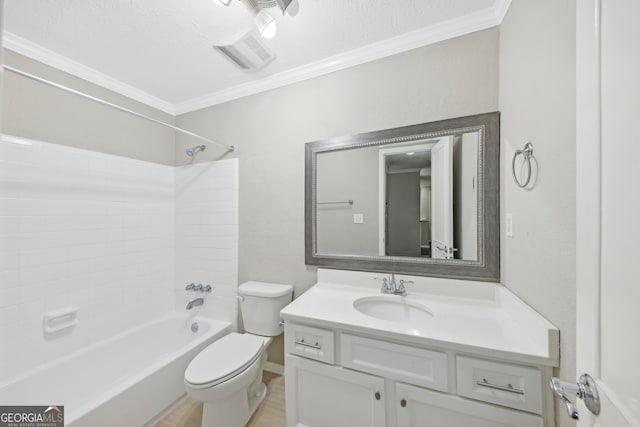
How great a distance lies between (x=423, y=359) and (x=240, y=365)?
1009mm

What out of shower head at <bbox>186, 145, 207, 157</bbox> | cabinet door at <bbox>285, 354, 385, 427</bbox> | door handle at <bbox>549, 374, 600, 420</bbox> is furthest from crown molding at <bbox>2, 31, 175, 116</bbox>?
door handle at <bbox>549, 374, 600, 420</bbox>

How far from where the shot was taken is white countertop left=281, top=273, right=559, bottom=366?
93 cm

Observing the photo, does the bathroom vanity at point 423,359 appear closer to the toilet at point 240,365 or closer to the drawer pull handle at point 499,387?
the drawer pull handle at point 499,387

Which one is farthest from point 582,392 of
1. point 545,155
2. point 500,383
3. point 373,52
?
point 373,52

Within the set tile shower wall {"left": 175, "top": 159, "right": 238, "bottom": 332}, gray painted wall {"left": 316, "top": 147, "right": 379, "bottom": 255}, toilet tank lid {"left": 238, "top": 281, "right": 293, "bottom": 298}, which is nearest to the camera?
gray painted wall {"left": 316, "top": 147, "right": 379, "bottom": 255}

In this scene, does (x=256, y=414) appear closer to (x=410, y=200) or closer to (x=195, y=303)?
(x=195, y=303)

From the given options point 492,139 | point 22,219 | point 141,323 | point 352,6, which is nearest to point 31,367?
point 141,323

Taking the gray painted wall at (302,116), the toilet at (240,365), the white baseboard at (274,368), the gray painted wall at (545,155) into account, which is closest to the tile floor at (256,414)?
the toilet at (240,365)

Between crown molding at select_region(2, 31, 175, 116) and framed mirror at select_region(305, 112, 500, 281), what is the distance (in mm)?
1566

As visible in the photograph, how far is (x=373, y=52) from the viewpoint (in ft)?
5.35

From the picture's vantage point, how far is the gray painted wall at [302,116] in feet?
4.71

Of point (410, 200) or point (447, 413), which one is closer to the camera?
point (447, 413)

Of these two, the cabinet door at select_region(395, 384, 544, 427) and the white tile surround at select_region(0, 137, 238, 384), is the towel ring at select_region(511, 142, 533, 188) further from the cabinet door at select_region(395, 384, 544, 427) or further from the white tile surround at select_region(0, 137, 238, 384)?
the white tile surround at select_region(0, 137, 238, 384)

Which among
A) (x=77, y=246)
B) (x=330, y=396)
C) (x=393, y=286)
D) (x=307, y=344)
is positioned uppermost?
Result: (x=77, y=246)
